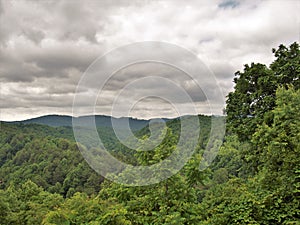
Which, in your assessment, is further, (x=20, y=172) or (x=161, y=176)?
(x=20, y=172)

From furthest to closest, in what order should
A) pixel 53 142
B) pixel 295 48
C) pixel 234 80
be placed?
pixel 53 142 → pixel 234 80 → pixel 295 48

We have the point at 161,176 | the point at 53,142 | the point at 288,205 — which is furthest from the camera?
the point at 53,142

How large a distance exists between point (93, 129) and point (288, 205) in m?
5.65

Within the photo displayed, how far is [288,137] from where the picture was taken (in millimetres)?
8133

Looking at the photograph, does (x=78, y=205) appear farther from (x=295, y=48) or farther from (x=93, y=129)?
(x=295, y=48)

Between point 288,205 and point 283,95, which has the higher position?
point 283,95

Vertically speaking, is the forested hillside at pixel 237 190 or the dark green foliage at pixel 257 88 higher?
the dark green foliage at pixel 257 88

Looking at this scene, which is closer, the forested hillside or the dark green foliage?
the forested hillside

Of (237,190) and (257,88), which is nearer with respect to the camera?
(237,190)

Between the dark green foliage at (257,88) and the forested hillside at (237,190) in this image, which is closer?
the forested hillside at (237,190)

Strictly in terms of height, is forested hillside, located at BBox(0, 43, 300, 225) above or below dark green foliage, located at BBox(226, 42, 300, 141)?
below

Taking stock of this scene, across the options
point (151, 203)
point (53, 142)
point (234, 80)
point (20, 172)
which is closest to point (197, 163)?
point (151, 203)

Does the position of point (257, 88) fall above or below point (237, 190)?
above

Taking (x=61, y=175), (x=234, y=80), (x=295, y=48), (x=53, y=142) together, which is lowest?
(x=61, y=175)
